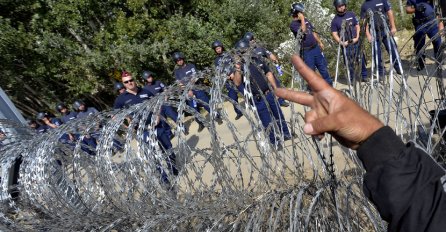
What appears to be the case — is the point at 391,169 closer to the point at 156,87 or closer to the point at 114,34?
Result: the point at 156,87

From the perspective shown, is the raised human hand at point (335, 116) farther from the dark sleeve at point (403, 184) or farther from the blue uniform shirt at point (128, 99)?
the blue uniform shirt at point (128, 99)

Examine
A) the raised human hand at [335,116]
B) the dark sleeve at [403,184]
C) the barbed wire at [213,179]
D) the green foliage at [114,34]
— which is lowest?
the barbed wire at [213,179]

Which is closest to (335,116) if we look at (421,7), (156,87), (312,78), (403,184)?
(312,78)

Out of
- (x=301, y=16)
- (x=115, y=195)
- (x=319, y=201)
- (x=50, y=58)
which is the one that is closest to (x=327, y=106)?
(x=319, y=201)

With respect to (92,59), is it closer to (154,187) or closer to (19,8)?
(19,8)

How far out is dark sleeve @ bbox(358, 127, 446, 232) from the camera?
1275 millimetres

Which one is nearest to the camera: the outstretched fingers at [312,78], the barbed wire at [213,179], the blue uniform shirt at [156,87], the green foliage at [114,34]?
the outstretched fingers at [312,78]

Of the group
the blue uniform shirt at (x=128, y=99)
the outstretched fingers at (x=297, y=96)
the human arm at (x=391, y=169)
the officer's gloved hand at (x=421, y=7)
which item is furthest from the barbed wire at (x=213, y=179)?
the officer's gloved hand at (x=421, y=7)

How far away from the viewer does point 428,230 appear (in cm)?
126

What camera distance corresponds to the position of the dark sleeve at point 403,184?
128cm

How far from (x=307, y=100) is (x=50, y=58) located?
10529 millimetres

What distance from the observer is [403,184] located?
1299mm

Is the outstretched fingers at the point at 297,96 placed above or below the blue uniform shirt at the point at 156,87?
above

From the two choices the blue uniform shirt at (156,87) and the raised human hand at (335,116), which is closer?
the raised human hand at (335,116)
